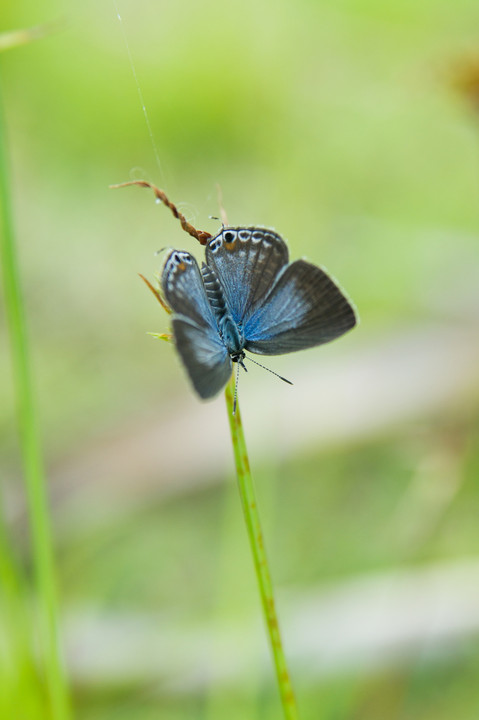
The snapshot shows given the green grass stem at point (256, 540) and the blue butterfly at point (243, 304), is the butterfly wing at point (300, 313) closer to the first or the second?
the blue butterfly at point (243, 304)

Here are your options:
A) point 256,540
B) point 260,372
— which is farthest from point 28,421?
point 260,372

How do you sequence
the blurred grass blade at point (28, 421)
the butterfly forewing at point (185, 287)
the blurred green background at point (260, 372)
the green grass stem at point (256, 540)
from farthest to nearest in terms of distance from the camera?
the blurred green background at point (260, 372) → the blurred grass blade at point (28, 421) → the butterfly forewing at point (185, 287) → the green grass stem at point (256, 540)

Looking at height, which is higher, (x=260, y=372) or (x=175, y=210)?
(x=260, y=372)

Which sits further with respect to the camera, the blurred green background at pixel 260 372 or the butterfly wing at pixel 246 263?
the blurred green background at pixel 260 372

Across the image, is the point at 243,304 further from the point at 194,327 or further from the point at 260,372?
the point at 260,372

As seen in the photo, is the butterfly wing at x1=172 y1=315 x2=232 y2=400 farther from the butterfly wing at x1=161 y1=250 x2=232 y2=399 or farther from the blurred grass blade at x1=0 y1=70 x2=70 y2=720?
the blurred grass blade at x1=0 y1=70 x2=70 y2=720

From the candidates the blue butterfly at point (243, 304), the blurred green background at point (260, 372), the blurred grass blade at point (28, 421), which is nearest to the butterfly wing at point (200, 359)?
the blue butterfly at point (243, 304)

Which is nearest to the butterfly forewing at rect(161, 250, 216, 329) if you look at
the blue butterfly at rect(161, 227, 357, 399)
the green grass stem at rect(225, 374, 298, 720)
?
the blue butterfly at rect(161, 227, 357, 399)
